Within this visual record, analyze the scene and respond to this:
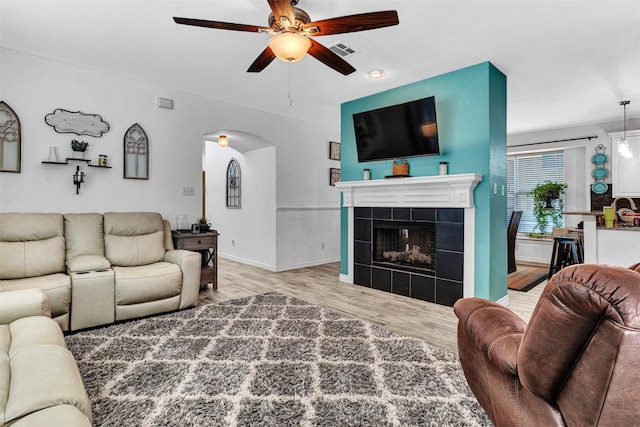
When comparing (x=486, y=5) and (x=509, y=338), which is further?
(x=486, y=5)

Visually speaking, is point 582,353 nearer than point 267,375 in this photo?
Yes

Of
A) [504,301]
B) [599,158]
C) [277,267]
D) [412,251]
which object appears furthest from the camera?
[599,158]

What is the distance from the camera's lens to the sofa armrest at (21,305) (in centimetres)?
195

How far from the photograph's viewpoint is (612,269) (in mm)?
761

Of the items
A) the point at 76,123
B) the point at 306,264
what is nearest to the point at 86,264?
the point at 76,123

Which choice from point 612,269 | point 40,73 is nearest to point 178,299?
point 40,73

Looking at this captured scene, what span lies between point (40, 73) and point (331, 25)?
3.19 metres

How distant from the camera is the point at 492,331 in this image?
1.27m

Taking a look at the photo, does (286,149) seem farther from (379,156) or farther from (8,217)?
(8,217)

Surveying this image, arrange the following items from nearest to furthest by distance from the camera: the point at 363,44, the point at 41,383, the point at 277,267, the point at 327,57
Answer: the point at 41,383
the point at 327,57
the point at 363,44
the point at 277,267

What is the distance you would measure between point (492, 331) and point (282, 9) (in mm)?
1989

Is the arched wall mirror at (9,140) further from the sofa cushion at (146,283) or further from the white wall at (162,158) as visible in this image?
the sofa cushion at (146,283)

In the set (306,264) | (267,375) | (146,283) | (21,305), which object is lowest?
(267,375)

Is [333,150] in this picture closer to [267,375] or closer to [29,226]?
[29,226]
